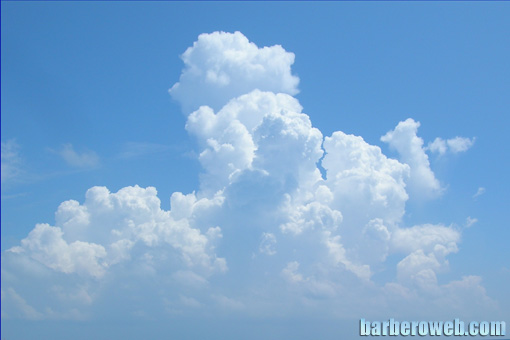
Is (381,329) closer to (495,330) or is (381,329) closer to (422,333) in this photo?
(422,333)

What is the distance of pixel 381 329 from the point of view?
10638 centimetres

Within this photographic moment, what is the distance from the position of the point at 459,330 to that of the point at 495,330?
8.52m

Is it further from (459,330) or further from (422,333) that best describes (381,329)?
(459,330)

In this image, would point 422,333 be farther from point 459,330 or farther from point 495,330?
point 495,330

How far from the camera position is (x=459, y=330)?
10169 cm

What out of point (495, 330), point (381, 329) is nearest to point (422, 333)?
point (381, 329)

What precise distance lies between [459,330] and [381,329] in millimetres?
18303

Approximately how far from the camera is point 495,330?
332ft

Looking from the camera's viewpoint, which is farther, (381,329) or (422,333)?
(381,329)

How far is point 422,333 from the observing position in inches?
3841

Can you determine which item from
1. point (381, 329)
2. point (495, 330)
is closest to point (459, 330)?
point (495, 330)

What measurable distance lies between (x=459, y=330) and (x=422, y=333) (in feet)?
37.7

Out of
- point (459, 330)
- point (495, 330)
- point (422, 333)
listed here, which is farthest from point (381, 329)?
point (495, 330)
